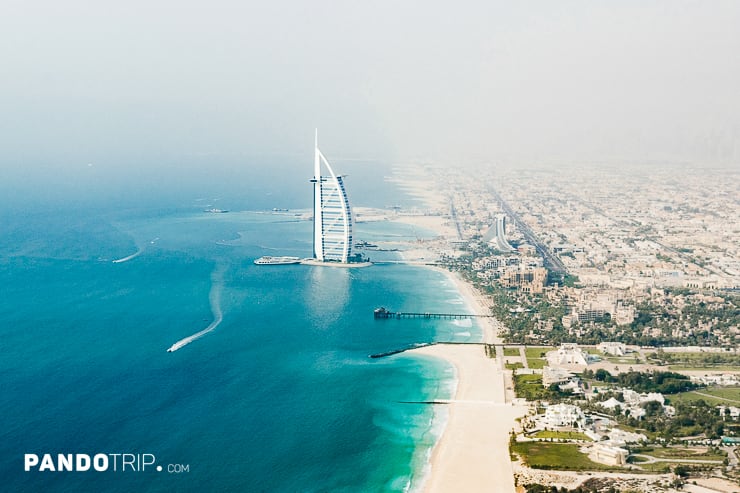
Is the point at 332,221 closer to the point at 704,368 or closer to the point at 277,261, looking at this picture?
the point at 277,261

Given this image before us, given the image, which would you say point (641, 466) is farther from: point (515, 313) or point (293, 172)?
point (293, 172)

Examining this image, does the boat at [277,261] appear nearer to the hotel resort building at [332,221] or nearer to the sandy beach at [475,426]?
the hotel resort building at [332,221]

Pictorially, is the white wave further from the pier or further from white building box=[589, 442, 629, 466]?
white building box=[589, 442, 629, 466]

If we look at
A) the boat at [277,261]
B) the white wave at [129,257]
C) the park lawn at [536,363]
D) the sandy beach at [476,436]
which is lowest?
the sandy beach at [476,436]

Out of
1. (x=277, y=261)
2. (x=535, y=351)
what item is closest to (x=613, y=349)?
(x=535, y=351)

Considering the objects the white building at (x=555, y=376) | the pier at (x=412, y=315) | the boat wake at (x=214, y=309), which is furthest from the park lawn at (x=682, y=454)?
the boat wake at (x=214, y=309)

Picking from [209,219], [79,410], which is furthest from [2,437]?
[209,219]
